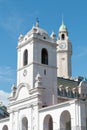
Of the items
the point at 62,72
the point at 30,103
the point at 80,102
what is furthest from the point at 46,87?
the point at 62,72

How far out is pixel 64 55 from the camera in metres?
96.1

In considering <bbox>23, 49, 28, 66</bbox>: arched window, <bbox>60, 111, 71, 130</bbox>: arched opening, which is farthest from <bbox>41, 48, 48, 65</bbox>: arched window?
<bbox>60, 111, 71, 130</bbox>: arched opening

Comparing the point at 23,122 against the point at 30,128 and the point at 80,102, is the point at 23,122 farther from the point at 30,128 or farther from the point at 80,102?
the point at 80,102

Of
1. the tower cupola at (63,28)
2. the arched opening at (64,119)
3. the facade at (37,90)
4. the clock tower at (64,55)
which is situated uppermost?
the tower cupola at (63,28)

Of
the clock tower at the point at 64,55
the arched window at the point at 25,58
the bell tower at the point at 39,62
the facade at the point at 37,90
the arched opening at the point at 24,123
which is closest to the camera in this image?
the facade at the point at 37,90

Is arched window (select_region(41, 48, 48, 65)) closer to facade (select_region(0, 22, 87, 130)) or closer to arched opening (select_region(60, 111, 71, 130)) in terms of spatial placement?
facade (select_region(0, 22, 87, 130))

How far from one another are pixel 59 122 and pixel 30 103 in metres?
8.42

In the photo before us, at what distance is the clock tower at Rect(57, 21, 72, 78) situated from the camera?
94000mm

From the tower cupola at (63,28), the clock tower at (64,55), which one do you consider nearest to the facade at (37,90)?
the clock tower at (64,55)

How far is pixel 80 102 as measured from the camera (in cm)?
5153

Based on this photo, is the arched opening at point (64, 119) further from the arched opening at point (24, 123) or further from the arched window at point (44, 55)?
the arched window at point (44, 55)

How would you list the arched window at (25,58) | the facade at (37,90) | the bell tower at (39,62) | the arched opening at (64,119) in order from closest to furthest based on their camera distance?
1. the arched opening at (64,119)
2. the facade at (37,90)
3. the bell tower at (39,62)
4. the arched window at (25,58)

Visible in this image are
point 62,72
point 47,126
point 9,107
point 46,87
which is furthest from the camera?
point 62,72

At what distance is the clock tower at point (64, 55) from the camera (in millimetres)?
94000
